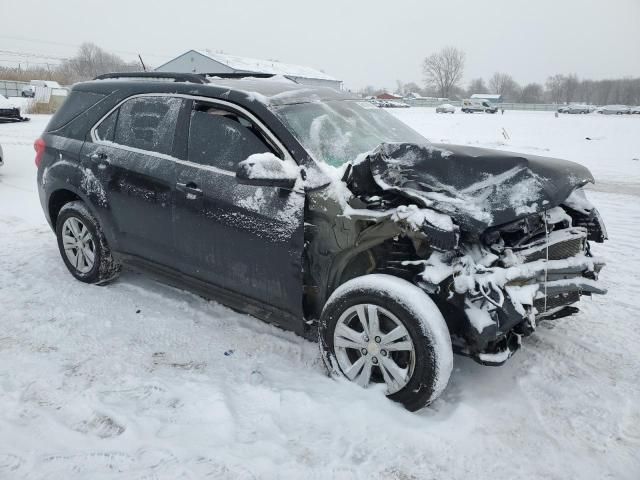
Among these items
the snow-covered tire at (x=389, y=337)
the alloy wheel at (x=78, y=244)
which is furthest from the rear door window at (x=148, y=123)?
the snow-covered tire at (x=389, y=337)

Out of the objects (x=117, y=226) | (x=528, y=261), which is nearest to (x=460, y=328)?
(x=528, y=261)

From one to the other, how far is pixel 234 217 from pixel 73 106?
7.86ft

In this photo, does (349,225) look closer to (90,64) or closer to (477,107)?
(477,107)

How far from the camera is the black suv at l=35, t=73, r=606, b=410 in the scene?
102 inches

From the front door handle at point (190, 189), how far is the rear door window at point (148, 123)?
0.34 meters

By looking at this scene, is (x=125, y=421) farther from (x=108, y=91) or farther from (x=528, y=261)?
(x=108, y=91)

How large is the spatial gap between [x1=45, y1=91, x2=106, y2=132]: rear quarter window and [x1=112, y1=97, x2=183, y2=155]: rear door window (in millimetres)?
387

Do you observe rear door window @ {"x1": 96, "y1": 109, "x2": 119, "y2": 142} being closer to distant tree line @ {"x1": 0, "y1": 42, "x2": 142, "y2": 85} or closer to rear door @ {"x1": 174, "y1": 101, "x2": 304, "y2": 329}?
rear door @ {"x1": 174, "y1": 101, "x2": 304, "y2": 329}

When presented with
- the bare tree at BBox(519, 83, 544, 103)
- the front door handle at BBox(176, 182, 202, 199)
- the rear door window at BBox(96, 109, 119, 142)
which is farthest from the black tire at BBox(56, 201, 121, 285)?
the bare tree at BBox(519, 83, 544, 103)

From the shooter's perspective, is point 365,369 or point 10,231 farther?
point 10,231

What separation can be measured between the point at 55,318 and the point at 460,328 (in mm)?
3080

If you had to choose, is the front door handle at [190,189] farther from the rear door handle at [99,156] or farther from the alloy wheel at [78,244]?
the alloy wheel at [78,244]

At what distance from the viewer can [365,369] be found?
2.82 metres

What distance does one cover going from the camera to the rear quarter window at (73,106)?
169 inches
